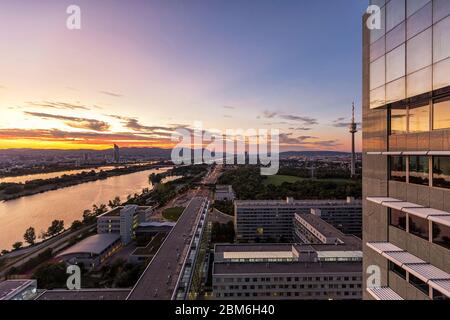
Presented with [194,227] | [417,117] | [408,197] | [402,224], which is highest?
[417,117]

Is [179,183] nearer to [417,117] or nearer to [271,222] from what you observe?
[271,222]

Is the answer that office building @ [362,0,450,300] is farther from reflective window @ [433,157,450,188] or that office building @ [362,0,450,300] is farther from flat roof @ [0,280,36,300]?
flat roof @ [0,280,36,300]

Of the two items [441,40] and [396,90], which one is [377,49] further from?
[441,40]

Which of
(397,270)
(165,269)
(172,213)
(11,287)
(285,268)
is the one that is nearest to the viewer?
(397,270)

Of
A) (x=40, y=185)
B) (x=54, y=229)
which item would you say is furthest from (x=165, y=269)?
(x=40, y=185)
